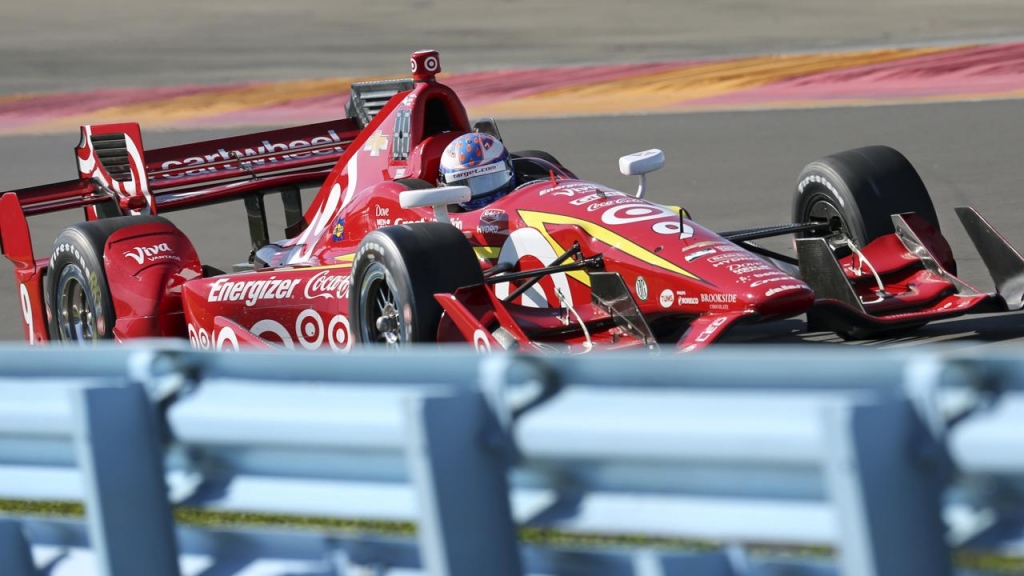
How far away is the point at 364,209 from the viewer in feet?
24.9

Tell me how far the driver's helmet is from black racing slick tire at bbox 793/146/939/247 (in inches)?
64.6

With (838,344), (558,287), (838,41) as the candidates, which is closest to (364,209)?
(558,287)

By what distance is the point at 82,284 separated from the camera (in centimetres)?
801

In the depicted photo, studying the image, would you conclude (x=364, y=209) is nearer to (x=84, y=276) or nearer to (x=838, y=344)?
(x=84, y=276)

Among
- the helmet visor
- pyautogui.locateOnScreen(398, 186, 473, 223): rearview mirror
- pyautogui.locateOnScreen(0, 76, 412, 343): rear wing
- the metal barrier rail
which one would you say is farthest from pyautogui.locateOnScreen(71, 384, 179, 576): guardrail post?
pyautogui.locateOnScreen(0, 76, 412, 343): rear wing

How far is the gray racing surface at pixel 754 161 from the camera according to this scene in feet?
34.7

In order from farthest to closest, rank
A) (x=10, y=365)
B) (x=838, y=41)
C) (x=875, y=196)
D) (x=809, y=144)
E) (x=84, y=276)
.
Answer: (x=838, y=41) < (x=809, y=144) < (x=84, y=276) < (x=875, y=196) < (x=10, y=365)

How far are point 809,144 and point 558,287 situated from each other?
8.63 metres

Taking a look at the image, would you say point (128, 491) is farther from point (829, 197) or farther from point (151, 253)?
point (829, 197)

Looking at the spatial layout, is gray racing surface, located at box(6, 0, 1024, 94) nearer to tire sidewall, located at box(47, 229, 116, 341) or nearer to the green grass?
tire sidewall, located at box(47, 229, 116, 341)

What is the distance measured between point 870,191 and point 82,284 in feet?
13.6

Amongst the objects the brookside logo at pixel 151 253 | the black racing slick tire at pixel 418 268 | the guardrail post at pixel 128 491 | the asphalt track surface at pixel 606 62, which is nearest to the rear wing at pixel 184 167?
the brookside logo at pixel 151 253

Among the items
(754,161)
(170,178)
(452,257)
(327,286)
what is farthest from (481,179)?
(754,161)

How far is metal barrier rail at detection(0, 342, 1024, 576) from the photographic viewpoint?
2.32 metres
